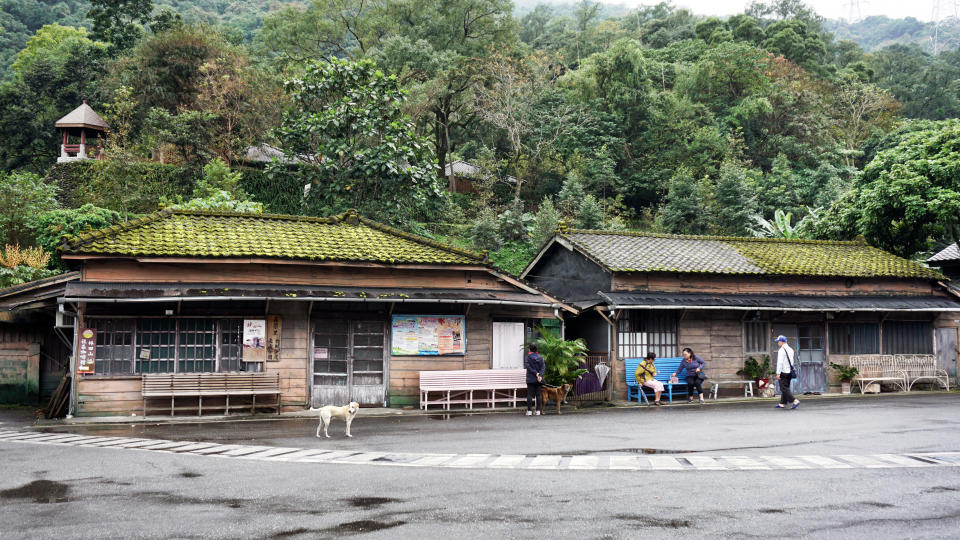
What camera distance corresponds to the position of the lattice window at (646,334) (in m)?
22.5

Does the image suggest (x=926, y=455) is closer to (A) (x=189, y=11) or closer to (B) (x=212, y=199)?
(B) (x=212, y=199)

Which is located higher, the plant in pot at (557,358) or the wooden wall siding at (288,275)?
the wooden wall siding at (288,275)

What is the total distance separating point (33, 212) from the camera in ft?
110

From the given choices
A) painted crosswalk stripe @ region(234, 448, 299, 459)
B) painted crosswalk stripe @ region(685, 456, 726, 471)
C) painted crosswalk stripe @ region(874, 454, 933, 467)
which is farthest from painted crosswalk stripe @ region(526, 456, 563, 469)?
painted crosswalk stripe @ region(874, 454, 933, 467)

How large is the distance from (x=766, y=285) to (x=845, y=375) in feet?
12.8

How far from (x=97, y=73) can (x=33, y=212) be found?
70.2ft

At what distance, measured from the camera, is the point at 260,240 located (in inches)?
768

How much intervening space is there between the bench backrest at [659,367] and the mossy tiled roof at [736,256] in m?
2.80

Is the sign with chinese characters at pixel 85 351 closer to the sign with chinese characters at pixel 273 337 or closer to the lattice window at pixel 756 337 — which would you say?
the sign with chinese characters at pixel 273 337

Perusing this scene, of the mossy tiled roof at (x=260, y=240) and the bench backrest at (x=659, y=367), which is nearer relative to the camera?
the mossy tiled roof at (x=260, y=240)

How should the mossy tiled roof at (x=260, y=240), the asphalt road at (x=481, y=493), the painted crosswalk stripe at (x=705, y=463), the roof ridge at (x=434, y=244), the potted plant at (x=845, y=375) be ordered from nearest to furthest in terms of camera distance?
the asphalt road at (x=481, y=493) → the painted crosswalk stripe at (x=705, y=463) → the mossy tiled roof at (x=260, y=240) → the roof ridge at (x=434, y=244) → the potted plant at (x=845, y=375)

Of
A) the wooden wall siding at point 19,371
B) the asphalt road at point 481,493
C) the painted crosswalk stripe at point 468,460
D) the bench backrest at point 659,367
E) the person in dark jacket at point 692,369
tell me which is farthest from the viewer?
the bench backrest at point 659,367

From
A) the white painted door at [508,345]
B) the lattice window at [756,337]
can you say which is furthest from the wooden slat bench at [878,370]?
the white painted door at [508,345]

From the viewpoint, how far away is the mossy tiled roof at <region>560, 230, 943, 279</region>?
2392 cm
